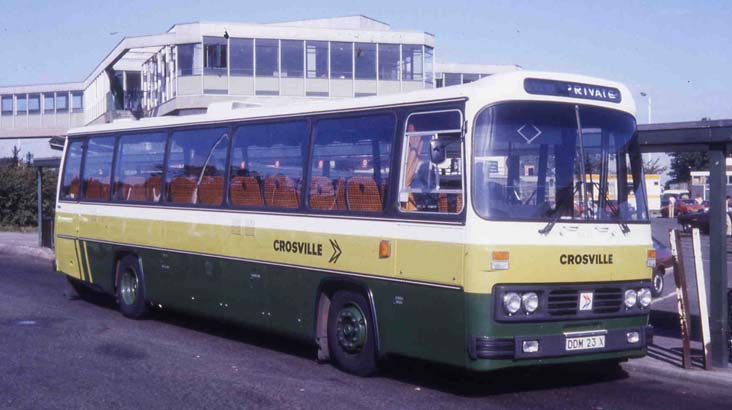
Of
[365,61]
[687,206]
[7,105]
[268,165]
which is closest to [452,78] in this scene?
[365,61]

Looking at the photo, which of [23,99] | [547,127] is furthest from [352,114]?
[23,99]

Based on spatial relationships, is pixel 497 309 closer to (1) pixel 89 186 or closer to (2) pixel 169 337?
(2) pixel 169 337

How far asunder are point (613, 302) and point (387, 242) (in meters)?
2.40

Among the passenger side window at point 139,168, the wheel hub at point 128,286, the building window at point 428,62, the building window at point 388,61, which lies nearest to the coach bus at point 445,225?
the passenger side window at point 139,168

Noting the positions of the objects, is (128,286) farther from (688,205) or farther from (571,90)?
(688,205)

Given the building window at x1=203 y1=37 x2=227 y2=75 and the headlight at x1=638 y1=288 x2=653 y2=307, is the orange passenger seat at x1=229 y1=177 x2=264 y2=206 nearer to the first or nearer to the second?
the headlight at x1=638 y1=288 x2=653 y2=307

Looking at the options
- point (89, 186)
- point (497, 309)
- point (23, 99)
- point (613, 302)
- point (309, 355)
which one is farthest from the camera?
point (23, 99)

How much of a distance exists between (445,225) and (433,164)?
671 millimetres

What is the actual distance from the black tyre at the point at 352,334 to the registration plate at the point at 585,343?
213cm

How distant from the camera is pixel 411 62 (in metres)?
53.1

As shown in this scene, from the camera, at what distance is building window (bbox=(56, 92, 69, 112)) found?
7744cm

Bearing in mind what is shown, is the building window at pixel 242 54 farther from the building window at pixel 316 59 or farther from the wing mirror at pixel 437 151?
the wing mirror at pixel 437 151

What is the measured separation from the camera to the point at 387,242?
10.1m

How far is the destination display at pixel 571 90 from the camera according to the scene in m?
9.55
